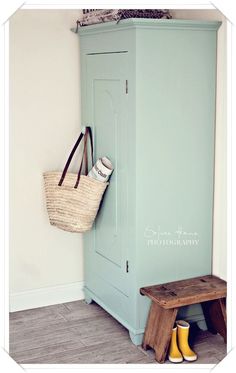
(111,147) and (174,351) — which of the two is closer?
(174,351)

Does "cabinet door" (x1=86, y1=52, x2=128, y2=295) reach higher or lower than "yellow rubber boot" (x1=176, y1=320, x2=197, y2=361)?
higher

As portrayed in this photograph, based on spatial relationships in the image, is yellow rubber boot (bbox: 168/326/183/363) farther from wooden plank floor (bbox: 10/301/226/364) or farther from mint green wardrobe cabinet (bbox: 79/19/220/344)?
mint green wardrobe cabinet (bbox: 79/19/220/344)

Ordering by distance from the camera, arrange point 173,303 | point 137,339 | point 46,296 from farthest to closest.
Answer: point 46,296 < point 137,339 < point 173,303

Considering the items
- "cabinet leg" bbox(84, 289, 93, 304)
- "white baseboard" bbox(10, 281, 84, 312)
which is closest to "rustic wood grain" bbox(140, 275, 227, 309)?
"cabinet leg" bbox(84, 289, 93, 304)

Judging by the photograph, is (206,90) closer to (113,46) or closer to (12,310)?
(113,46)

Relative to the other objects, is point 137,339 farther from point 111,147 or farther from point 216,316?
point 111,147

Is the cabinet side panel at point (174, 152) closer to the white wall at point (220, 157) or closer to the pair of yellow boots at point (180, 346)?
the white wall at point (220, 157)

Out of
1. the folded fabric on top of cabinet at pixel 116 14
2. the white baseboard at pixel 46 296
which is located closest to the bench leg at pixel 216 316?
the white baseboard at pixel 46 296

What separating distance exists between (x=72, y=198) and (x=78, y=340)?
722 millimetres

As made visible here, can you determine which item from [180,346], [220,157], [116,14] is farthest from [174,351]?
[116,14]

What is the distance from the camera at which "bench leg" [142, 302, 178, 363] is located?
2732 millimetres

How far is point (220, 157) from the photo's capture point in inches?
117

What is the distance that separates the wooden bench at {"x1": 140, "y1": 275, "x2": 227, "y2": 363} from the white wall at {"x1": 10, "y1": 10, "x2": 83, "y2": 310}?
2.76 feet
